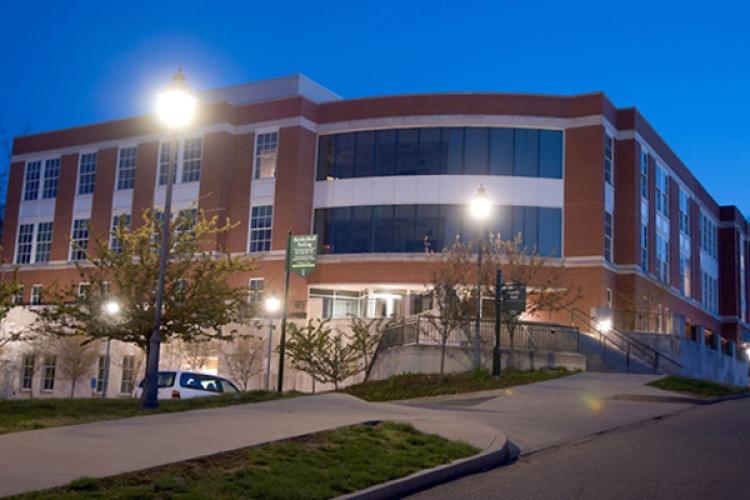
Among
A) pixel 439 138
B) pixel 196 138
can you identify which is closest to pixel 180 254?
pixel 439 138

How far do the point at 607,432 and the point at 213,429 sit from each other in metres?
7.52

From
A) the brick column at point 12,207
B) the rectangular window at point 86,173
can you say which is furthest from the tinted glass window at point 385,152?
the brick column at point 12,207

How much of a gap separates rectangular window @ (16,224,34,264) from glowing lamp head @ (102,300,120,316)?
139 feet

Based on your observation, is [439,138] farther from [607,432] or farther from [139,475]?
[139,475]

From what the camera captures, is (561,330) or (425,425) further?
(561,330)

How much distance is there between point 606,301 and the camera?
155 feet

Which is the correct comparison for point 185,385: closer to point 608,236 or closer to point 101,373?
point 101,373

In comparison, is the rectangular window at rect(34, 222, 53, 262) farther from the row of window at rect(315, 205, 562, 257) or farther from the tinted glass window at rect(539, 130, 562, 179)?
the tinted glass window at rect(539, 130, 562, 179)

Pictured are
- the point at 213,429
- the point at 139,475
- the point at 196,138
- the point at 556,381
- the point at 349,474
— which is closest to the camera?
the point at 139,475

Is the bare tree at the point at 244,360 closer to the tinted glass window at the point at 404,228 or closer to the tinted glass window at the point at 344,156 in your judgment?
the tinted glass window at the point at 404,228

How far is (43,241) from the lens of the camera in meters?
60.9

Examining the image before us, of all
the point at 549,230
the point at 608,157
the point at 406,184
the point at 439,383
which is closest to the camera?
the point at 439,383

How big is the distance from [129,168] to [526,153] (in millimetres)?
24678

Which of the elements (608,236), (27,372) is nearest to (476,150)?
(608,236)
